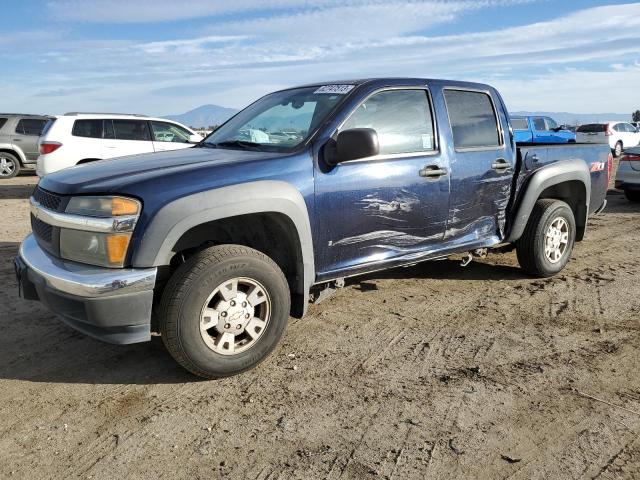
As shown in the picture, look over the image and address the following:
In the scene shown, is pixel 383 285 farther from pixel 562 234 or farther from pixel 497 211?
pixel 562 234

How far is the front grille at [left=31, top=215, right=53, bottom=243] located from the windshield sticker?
211cm

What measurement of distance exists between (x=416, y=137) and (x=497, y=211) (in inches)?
44.8

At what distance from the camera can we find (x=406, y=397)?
312 cm

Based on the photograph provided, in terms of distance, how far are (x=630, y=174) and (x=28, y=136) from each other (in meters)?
14.5

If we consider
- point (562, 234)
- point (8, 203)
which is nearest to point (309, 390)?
point (562, 234)

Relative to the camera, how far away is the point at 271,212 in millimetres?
3387

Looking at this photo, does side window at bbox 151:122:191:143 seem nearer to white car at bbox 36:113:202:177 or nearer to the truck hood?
white car at bbox 36:113:202:177

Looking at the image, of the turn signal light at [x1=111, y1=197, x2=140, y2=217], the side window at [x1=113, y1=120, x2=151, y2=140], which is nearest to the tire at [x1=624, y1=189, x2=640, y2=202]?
the side window at [x1=113, y1=120, x2=151, y2=140]

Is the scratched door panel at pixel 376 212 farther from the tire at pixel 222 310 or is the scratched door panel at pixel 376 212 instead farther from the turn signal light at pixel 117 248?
the turn signal light at pixel 117 248

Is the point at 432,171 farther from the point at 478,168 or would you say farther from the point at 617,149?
the point at 617,149

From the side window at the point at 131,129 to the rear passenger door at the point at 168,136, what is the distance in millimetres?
161

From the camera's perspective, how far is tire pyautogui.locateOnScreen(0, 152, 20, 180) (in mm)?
14922

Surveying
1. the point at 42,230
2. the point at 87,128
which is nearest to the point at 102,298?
the point at 42,230

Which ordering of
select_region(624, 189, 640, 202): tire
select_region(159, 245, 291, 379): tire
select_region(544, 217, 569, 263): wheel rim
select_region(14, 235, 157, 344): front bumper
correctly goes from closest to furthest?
select_region(14, 235, 157, 344): front bumper, select_region(159, 245, 291, 379): tire, select_region(544, 217, 569, 263): wheel rim, select_region(624, 189, 640, 202): tire
